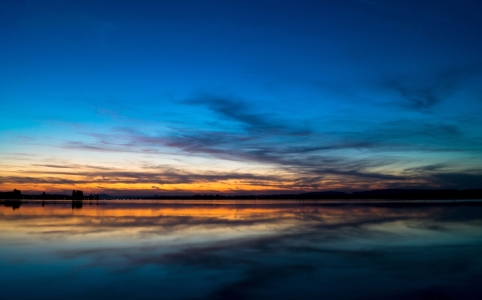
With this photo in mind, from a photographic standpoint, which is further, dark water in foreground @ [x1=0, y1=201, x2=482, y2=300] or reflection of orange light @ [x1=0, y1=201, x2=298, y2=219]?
reflection of orange light @ [x1=0, y1=201, x2=298, y2=219]

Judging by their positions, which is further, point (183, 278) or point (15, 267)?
point (15, 267)

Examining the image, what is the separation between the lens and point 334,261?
14516mm

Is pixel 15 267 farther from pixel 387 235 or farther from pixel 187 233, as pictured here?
pixel 387 235

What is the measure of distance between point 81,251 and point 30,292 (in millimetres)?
6593

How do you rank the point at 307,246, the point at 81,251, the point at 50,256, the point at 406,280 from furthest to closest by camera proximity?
the point at 307,246 < the point at 81,251 < the point at 50,256 < the point at 406,280

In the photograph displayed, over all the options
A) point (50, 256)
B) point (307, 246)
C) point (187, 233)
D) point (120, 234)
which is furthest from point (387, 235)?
point (50, 256)

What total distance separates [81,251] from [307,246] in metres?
11.0

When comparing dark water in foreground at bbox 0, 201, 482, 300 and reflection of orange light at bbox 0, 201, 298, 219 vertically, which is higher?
dark water in foreground at bbox 0, 201, 482, 300

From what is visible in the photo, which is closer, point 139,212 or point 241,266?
point 241,266

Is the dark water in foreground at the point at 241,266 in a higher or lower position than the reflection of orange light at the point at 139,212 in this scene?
higher

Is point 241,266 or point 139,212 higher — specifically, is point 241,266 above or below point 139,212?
above

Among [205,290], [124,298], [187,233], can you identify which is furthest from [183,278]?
[187,233]

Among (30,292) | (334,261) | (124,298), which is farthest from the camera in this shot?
(334,261)

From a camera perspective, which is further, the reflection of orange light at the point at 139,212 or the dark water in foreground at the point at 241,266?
the reflection of orange light at the point at 139,212
